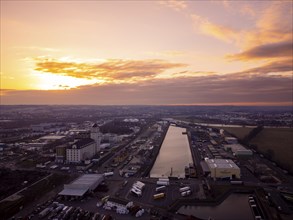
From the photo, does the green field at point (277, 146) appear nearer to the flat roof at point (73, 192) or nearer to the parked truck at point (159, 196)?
the parked truck at point (159, 196)

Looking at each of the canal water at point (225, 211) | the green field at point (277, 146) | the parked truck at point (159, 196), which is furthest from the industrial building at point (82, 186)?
the green field at point (277, 146)

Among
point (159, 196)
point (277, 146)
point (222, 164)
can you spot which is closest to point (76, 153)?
point (159, 196)

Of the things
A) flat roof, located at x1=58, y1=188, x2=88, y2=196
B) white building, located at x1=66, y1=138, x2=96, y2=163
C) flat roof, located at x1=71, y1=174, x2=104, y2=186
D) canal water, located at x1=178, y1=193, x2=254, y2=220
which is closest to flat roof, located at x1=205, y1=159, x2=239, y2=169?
canal water, located at x1=178, y1=193, x2=254, y2=220

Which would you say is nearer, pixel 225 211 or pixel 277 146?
pixel 225 211

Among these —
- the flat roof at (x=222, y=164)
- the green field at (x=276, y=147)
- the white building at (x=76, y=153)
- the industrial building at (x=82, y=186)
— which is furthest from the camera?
the green field at (x=276, y=147)

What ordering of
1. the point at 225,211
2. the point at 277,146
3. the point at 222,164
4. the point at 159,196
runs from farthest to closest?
the point at 277,146
the point at 222,164
the point at 159,196
the point at 225,211

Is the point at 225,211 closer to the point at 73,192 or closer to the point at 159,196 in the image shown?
the point at 159,196
